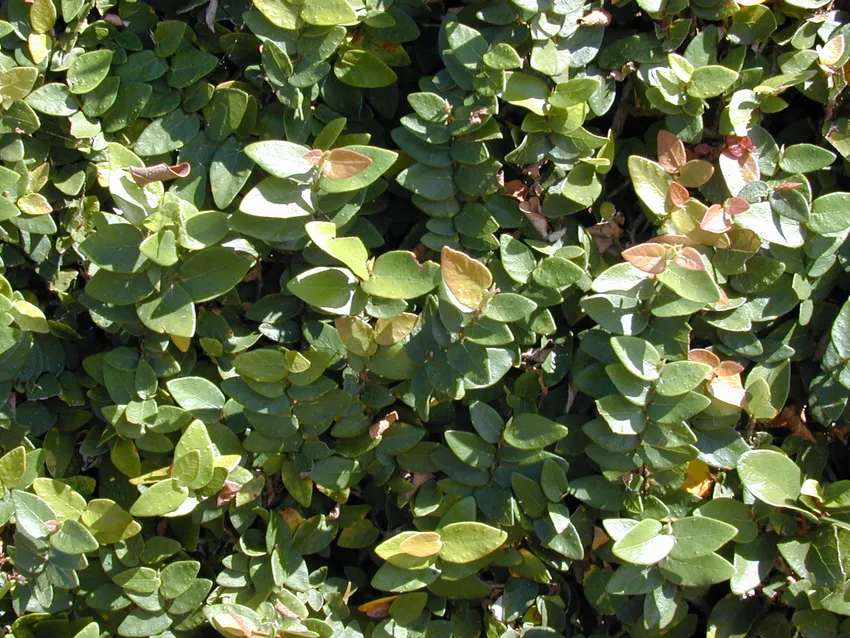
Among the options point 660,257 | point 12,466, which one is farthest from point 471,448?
point 12,466

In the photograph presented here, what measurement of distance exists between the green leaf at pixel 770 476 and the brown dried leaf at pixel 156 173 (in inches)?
40.3

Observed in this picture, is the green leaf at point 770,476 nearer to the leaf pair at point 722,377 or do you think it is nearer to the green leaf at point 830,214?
the leaf pair at point 722,377

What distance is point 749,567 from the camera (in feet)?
4.76

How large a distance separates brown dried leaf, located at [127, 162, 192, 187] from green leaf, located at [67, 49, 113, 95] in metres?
0.21

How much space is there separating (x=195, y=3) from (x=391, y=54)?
361 millimetres

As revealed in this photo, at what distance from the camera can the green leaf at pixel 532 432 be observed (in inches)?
56.5

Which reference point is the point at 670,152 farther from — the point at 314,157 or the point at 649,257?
the point at 314,157

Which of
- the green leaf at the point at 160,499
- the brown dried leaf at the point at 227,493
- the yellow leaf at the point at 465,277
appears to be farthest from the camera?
the brown dried leaf at the point at 227,493

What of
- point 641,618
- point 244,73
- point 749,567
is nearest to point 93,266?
point 244,73

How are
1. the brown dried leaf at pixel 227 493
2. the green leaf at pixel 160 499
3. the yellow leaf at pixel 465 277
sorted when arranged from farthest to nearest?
the brown dried leaf at pixel 227 493, the green leaf at pixel 160 499, the yellow leaf at pixel 465 277

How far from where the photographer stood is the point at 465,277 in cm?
129

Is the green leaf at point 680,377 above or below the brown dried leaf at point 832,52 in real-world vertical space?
below

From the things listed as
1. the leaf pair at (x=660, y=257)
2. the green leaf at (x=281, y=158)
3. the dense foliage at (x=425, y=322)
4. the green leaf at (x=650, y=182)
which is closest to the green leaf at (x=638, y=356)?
the dense foliage at (x=425, y=322)

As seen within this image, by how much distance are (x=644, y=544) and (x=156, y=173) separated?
3.19ft
